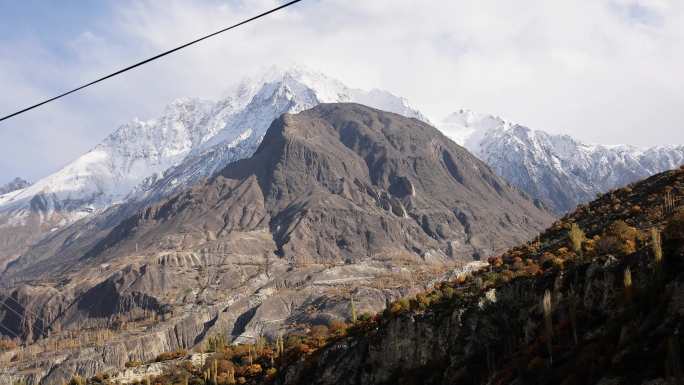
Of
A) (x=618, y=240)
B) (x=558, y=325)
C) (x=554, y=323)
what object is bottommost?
(x=558, y=325)

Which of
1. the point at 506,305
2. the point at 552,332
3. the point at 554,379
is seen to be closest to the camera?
the point at 554,379

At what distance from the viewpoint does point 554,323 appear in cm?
4547

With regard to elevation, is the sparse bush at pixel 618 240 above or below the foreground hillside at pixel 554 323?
above

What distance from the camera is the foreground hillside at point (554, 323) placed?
113 feet

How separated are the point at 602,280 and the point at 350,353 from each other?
1064 inches

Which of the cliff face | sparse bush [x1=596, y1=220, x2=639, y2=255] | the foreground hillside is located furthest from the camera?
sparse bush [x1=596, y1=220, x2=639, y2=255]

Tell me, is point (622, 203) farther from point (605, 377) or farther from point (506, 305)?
point (605, 377)

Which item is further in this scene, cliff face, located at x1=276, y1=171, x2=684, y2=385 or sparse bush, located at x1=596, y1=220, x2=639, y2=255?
sparse bush, located at x1=596, y1=220, x2=639, y2=255

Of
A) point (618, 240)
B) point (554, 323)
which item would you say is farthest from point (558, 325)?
point (618, 240)

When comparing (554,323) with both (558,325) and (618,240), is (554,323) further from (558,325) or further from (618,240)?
(618,240)

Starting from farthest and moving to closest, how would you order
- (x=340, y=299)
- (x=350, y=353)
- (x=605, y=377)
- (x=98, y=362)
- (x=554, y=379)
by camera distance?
1. (x=340, y=299)
2. (x=98, y=362)
3. (x=350, y=353)
4. (x=554, y=379)
5. (x=605, y=377)

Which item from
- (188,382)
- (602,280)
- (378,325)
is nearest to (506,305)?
(602,280)

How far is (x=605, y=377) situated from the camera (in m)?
32.3

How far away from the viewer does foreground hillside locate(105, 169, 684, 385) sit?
34.4m
